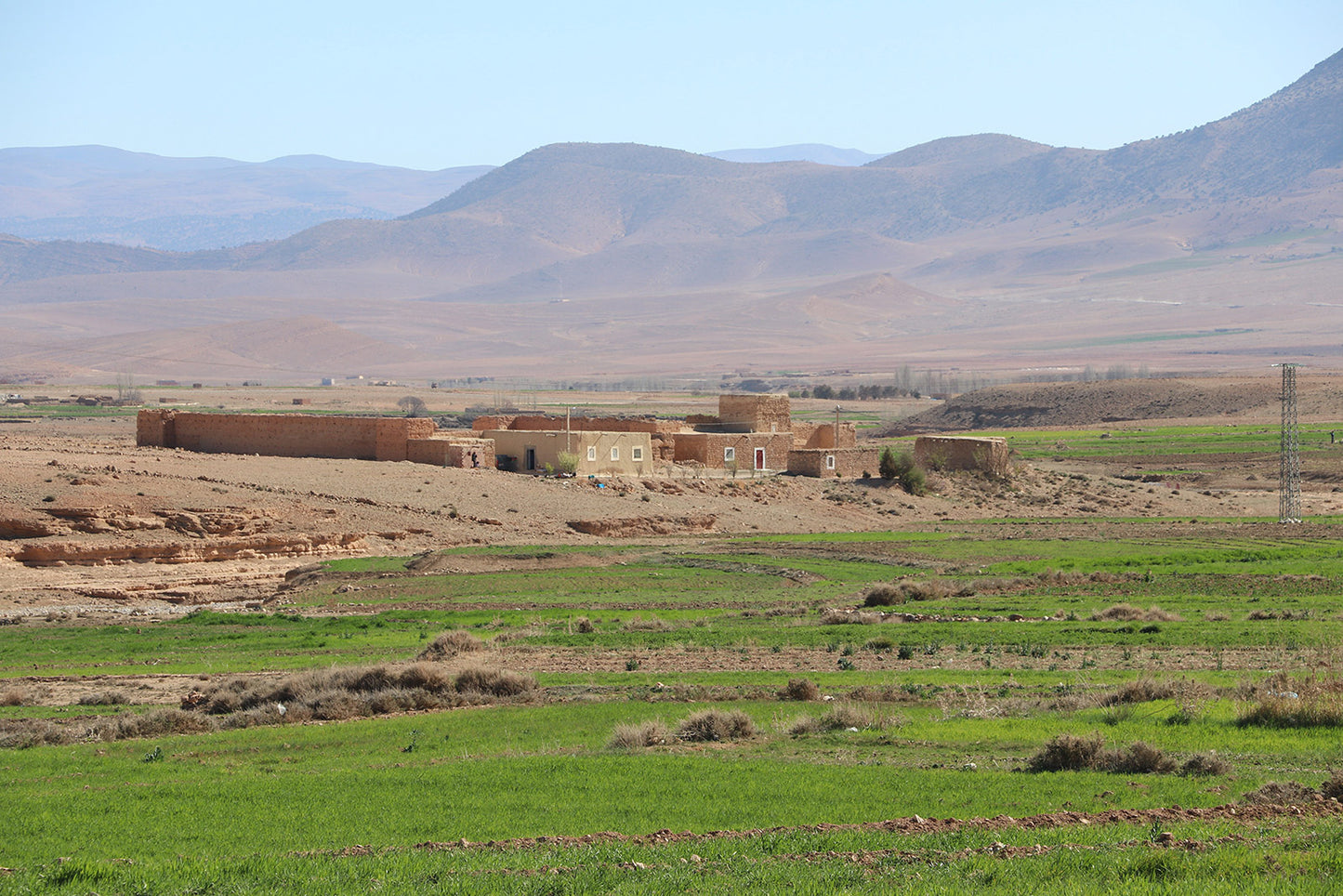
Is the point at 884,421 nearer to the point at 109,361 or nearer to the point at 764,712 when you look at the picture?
the point at 764,712

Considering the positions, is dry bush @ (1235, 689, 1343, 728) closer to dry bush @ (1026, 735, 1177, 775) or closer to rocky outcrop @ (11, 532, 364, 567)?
dry bush @ (1026, 735, 1177, 775)

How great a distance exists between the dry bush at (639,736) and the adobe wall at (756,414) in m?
40.5

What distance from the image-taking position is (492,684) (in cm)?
1755

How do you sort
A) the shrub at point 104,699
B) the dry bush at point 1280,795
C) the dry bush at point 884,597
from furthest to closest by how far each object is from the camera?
the dry bush at point 884,597 < the shrub at point 104,699 < the dry bush at point 1280,795

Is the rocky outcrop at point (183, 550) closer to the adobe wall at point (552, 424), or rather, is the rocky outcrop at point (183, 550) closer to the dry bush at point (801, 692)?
the adobe wall at point (552, 424)

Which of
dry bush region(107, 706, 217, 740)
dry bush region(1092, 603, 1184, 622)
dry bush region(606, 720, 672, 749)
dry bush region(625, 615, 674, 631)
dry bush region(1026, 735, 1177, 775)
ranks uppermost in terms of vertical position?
dry bush region(1026, 735, 1177, 775)

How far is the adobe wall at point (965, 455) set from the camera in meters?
52.6

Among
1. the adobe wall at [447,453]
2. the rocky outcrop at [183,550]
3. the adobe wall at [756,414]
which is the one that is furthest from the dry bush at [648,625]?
the adobe wall at [756,414]

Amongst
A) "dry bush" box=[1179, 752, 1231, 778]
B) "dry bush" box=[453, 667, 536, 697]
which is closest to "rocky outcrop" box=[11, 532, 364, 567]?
"dry bush" box=[453, 667, 536, 697]

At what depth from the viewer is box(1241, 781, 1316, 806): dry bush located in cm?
1068

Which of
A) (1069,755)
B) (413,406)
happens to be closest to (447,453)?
(1069,755)

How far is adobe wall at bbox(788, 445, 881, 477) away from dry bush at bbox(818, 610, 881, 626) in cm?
2601

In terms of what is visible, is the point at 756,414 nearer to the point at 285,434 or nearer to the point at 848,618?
the point at 285,434

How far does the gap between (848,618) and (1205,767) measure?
11993 millimetres
